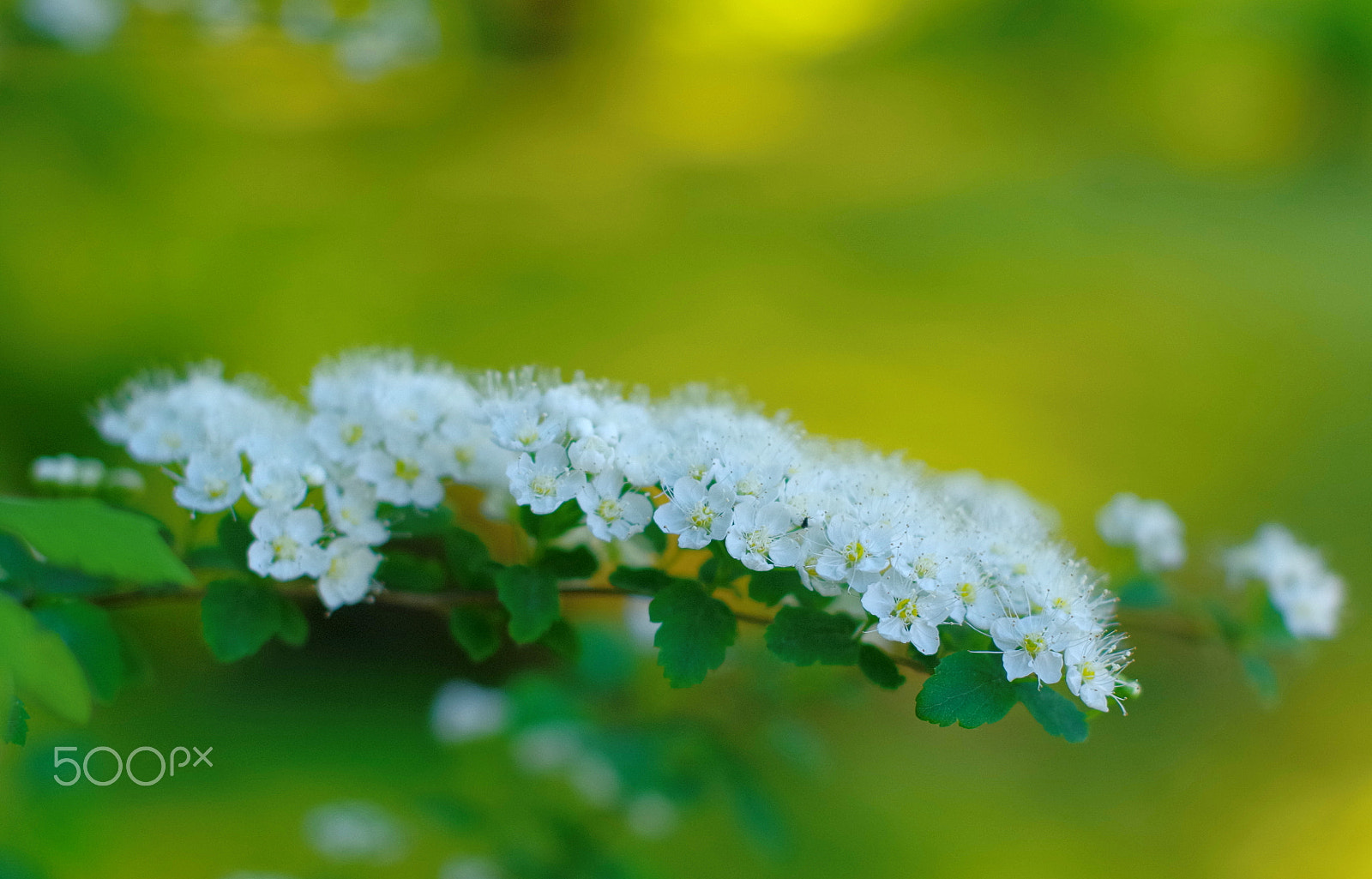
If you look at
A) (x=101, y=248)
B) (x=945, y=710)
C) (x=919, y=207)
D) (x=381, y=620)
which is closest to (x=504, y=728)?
(x=945, y=710)

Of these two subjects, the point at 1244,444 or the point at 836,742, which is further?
the point at 1244,444

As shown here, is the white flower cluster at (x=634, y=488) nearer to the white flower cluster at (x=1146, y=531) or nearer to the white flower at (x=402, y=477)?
the white flower at (x=402, y=477)

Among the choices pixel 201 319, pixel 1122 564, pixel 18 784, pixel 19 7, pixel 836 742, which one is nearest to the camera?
pixel 1122 564

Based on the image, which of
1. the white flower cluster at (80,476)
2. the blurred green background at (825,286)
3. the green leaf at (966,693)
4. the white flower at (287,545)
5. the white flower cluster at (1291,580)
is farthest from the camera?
the blurred green background at (825,286)

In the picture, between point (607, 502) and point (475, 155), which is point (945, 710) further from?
point (475, 155)

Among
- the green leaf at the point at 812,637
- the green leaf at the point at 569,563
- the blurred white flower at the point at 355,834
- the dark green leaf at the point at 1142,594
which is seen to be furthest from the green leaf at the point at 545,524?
the blurred white flower at the point at 355,834

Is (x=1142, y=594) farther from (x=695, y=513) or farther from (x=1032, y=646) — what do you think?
(x=695, y=513)
